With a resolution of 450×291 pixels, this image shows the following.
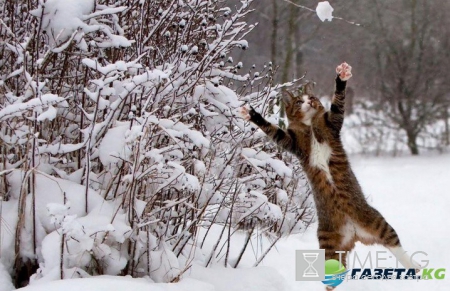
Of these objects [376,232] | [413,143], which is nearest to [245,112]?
[376,232]

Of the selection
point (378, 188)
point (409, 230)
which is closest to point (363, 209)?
point (409, 230)

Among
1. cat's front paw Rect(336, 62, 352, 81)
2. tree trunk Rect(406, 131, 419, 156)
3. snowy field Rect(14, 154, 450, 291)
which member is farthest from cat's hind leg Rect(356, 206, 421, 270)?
tree trunk Rect(406, 131, 419, 156)

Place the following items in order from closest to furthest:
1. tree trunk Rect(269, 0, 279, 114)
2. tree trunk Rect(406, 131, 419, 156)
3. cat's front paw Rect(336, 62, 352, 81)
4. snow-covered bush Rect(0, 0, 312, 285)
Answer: snow-covered bush Rect(0, 0, 312, 285) → cat's front paw Rect(336, 62, 352, 81) → tree trunk Rect(269, 0, 279, 114) → tree trunk Rect(406, 131, 419, 156)

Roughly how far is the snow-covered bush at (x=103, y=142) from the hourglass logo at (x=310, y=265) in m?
0.38

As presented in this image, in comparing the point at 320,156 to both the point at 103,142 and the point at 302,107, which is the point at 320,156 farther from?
the point at 103,142

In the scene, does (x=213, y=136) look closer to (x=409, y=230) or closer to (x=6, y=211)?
(x=6, y=211)

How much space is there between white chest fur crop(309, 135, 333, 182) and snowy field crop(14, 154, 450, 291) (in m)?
0.78

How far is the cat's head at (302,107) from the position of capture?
339 centimetres

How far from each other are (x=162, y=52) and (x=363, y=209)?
155 centimetres

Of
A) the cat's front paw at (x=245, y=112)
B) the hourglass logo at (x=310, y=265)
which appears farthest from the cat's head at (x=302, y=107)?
the hourglass logo at (x=310, y=265)

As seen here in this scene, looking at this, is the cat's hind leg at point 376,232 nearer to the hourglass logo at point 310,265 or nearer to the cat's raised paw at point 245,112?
the hourglass logo at point 310,265

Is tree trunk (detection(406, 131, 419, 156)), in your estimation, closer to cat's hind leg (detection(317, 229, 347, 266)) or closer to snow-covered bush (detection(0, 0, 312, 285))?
snow-covered bush (detection(0, 0, 312, 285))

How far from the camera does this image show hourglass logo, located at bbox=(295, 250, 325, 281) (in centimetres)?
335

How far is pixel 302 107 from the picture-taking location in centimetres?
341
